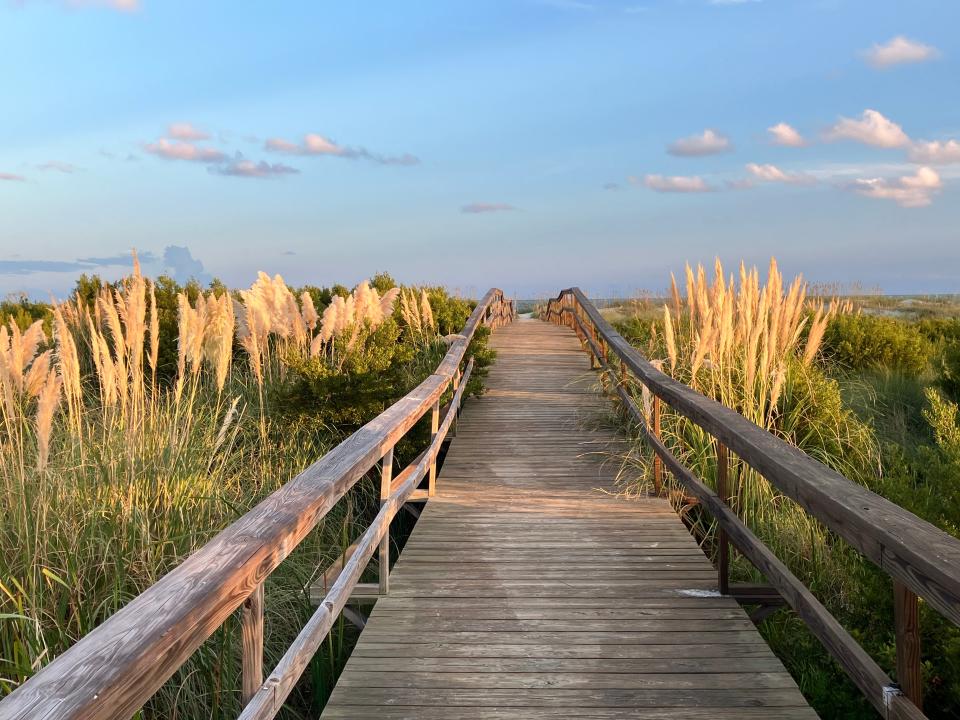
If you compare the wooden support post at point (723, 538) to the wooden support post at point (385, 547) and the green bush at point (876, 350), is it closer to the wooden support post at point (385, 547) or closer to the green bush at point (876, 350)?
the wooden support post at point (385, 547)

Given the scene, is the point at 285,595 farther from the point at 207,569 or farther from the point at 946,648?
the point at 946,648

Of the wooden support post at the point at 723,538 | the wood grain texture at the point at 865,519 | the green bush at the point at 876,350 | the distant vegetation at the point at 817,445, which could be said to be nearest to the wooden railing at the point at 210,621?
the wood grain texture at the point at 865,519

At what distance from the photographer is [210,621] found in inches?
70.7

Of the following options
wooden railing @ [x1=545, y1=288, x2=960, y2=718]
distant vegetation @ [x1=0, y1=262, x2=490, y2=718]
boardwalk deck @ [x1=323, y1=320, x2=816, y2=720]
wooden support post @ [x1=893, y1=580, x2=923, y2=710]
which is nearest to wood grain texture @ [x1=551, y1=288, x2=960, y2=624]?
wooden railing @ [x1=545, y1=288, x2=960, y2=718]

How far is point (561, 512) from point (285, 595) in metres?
2.21

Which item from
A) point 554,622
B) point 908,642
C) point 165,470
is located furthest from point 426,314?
point 908,642

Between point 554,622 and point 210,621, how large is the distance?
2317 mm

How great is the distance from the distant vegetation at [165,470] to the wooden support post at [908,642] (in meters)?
2.30

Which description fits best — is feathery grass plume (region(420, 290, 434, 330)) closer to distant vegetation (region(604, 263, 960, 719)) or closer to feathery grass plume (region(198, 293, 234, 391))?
distant vegetation (region(604, 263, 960, 719))

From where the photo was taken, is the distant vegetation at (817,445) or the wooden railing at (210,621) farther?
the distant vegetation at (817,445)

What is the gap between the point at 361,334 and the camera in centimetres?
892

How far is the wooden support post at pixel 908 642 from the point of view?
217 centimetres

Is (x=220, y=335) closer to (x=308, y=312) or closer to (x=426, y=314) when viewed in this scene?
(x=308, y=312)

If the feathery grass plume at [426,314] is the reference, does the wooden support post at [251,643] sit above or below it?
below
